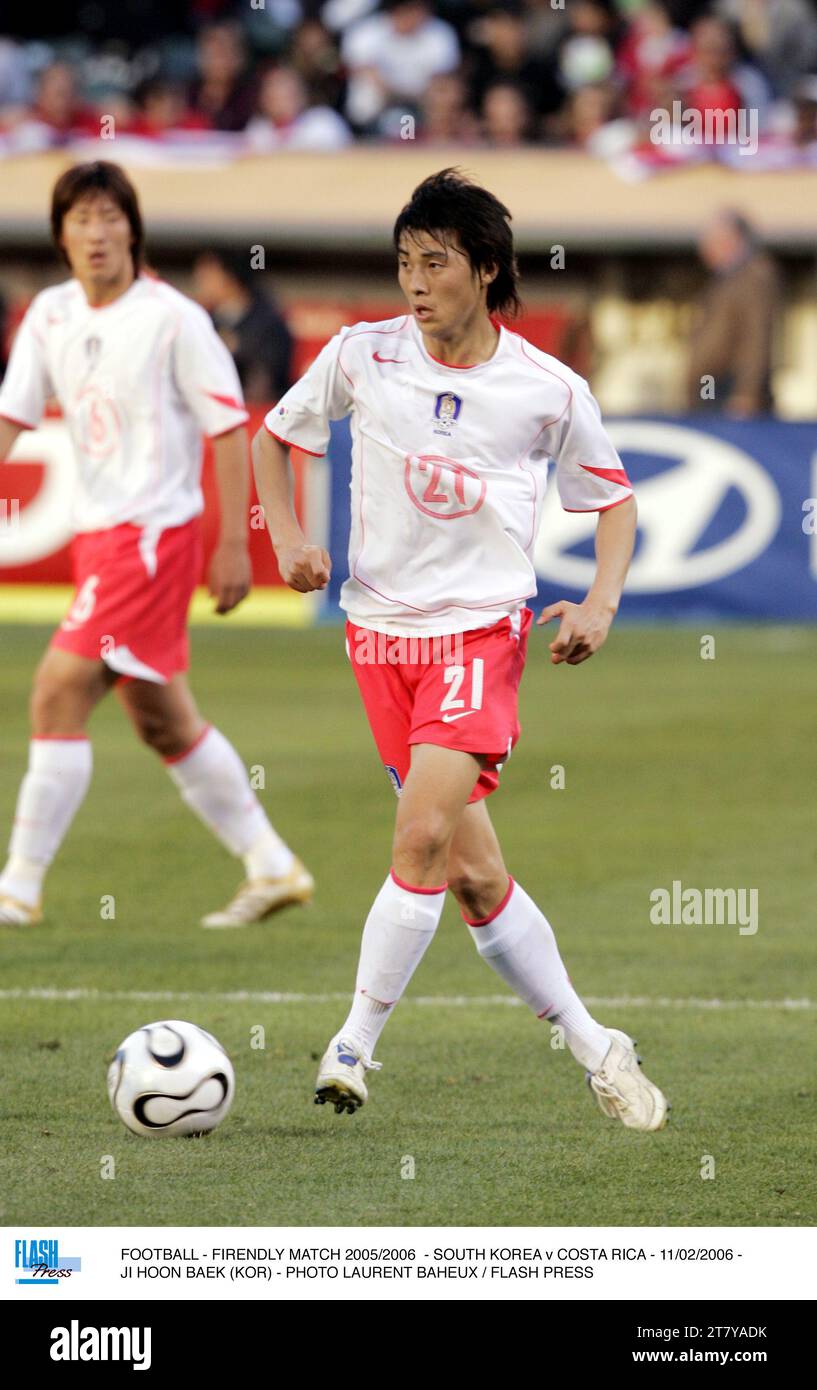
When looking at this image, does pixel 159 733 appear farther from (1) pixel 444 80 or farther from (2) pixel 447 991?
(1) pixel 444 80

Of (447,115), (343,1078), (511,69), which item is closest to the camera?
(343,1078)

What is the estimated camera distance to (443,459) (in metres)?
5.04

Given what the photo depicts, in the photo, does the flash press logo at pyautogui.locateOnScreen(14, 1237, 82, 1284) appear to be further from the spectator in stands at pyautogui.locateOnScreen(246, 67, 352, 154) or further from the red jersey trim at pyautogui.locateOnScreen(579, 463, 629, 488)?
the spectator in stands at pyautogui.locateOnScreen(246, 67, 352, 154)

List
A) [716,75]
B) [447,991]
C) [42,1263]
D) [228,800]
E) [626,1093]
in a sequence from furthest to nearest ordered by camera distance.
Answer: [716,75], [228,800], [447,991], [626,1093], [42,1263]

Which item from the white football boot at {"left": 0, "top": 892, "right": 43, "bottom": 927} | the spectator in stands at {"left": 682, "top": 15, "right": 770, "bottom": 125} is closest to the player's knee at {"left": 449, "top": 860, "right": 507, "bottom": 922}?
the white football boot at {"left": 0, "top": 892, "right": 43, "bottom": 927}

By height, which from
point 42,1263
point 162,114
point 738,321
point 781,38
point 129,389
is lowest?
point 42,1263

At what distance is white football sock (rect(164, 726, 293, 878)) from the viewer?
24.9ft

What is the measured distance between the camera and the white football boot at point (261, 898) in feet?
25.2

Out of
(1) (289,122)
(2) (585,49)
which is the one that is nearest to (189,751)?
(1) (289,122)

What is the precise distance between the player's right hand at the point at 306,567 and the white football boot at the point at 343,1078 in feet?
3.19

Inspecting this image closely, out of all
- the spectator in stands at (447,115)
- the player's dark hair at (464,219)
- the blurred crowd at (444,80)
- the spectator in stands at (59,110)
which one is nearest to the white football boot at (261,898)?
the player's dark hair at (464,219)

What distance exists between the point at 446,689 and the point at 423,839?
34 cm

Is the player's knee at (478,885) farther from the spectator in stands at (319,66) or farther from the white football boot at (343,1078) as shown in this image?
the spectator in stands at (319,66)

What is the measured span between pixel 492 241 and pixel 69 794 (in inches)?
122
